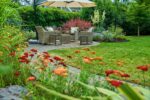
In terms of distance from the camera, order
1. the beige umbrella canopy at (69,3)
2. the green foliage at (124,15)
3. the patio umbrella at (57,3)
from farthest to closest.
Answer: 1. the green foliage at (124,15)
2. the patio umbrella at (57,3)
3. the beige umbrella canopy at (69,3)

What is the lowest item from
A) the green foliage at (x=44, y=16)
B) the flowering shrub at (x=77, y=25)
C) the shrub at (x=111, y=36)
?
the shrub at (x=111, y=36)

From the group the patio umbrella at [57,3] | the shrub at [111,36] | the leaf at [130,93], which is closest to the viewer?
the leaf at [130,93]

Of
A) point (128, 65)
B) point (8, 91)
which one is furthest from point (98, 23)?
point (8, 91)

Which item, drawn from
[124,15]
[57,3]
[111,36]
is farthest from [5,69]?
[124,15]

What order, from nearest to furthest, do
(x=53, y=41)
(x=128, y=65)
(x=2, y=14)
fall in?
(x=2, y=14), (x=128, y=65), (x=53, y=41)

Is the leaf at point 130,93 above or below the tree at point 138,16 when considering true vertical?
above

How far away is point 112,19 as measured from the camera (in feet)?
87.3

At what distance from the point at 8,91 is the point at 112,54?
29.1 ft

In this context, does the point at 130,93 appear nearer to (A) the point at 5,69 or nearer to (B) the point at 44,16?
(A) the point at 5,69

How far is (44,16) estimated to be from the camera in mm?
22922

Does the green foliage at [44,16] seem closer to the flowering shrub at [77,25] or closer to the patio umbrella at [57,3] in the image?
the patio umbrella at [57,3]

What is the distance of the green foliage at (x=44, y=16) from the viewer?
21.7m

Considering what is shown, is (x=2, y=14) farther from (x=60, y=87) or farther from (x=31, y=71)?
(x=60, y=87)

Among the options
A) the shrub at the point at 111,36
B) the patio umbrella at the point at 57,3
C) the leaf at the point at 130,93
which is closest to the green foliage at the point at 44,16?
the patio umbrella at the point at 57,3
